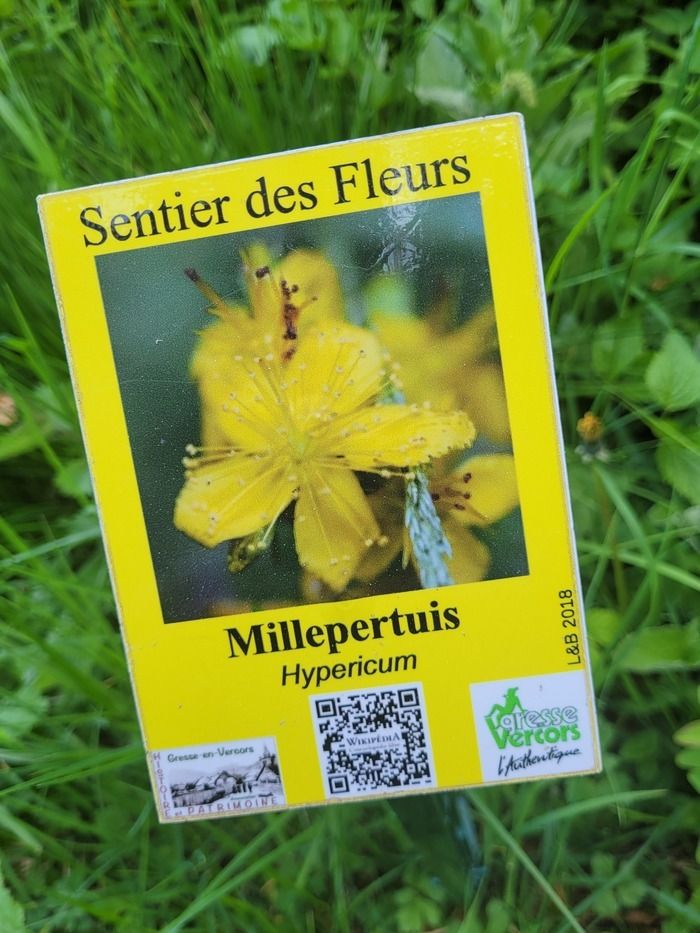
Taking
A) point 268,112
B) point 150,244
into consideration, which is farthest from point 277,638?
point 268,112

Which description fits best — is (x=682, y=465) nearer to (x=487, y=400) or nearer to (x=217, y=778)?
(x=487, y=400)

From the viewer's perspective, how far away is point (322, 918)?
812mm

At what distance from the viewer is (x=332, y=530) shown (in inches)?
28.2

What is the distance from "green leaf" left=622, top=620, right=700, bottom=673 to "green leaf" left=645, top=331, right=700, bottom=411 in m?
0.21

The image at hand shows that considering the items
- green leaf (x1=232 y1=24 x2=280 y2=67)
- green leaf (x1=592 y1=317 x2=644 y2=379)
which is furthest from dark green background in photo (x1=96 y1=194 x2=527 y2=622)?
green leaf (x1=232 y1=24 x2=280 y2=67)

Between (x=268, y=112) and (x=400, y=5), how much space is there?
0.70ft

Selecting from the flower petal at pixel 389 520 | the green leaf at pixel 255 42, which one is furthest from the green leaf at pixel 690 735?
the green leaf at pixel 255 42

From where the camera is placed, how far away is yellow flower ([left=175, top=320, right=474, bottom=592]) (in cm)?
70

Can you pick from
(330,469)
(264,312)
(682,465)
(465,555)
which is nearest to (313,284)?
(264,312)

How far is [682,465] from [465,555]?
0.24m

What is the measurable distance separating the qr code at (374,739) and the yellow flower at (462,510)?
11 cm

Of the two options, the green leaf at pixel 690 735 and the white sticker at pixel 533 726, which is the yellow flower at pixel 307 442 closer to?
the white sticker at pixel 533 726

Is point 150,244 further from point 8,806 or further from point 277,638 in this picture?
point 8,806

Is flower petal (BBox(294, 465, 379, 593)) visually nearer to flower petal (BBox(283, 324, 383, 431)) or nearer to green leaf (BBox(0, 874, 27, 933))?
flower petal (BBox(283, 324, 383, 431))
